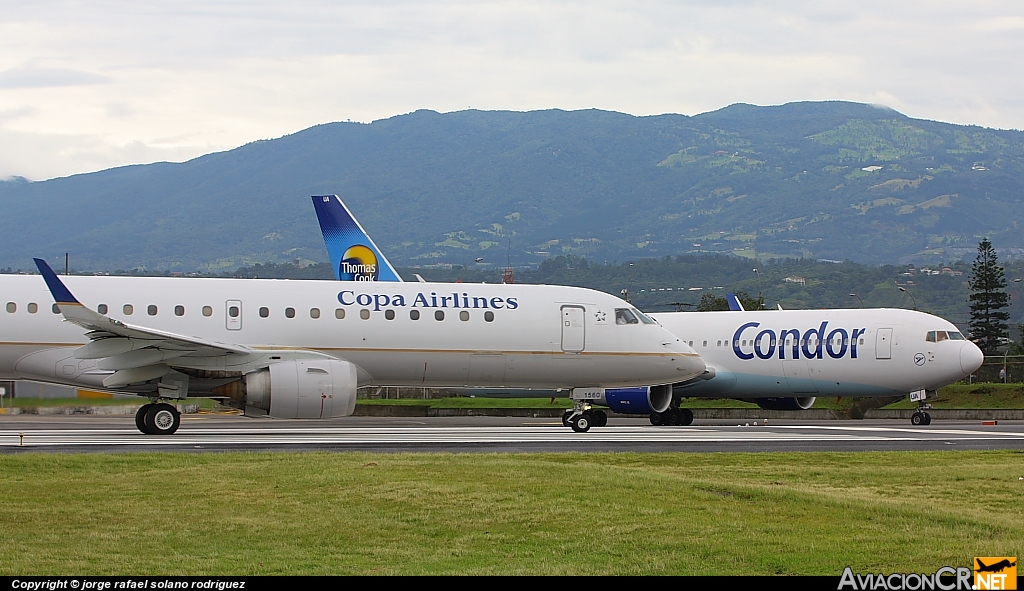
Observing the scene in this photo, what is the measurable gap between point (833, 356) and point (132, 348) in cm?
1952

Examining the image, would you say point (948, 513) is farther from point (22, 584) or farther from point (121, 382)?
point (121, 382)

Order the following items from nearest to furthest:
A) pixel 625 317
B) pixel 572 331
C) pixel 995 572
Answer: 1. pixel 995 572
2. pixel 572 331
3. pixel 625 317

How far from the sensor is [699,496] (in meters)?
13.4

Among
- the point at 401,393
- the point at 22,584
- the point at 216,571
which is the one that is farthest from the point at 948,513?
the point at 401,393

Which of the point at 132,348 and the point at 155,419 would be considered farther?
the point at 155,419

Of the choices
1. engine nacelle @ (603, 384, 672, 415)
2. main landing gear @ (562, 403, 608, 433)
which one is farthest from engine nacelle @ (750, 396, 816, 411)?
main landing gear @ (562, 403, 608, 433)

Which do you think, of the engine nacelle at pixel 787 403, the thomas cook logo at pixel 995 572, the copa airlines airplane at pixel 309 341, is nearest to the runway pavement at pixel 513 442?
the copa airlines airplane at pixel 309 341

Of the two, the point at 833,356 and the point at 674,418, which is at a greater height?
the point at 833,356

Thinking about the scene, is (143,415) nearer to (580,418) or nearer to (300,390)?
(300,390)

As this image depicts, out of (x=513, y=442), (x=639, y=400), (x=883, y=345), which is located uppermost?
(x=883, y=345)

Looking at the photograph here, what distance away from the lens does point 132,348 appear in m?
22.6

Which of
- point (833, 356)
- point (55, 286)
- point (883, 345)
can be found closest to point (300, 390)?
point (55, 286)

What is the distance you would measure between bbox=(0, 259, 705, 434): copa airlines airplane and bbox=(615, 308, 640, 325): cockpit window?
11 cm

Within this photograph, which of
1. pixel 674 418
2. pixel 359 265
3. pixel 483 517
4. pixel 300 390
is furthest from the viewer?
pixel 359 265
